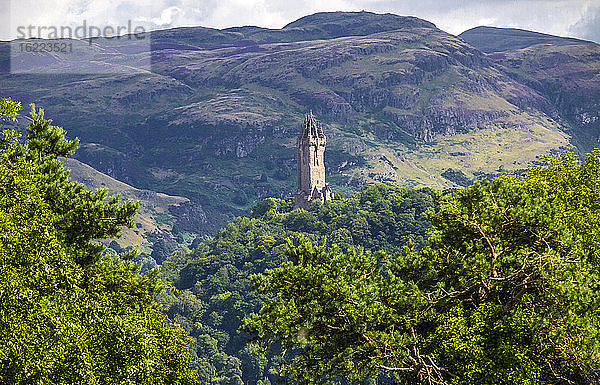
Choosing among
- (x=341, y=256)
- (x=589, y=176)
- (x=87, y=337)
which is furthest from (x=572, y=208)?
(x=87, y=337)

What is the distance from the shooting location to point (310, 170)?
514ft

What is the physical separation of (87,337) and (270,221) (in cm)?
12853

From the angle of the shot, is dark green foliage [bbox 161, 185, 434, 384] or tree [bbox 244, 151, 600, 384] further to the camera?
dark green foliage [bbox 161, 185, 434, 384]

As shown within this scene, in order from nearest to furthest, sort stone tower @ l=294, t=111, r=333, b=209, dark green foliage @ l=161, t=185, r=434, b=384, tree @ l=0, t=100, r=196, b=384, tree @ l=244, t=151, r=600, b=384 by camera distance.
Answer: tree @ l=0, t=100, r=196, b=384
tree @ l=244, t=151, r=600, b=384
dark green foliage @ l=161, t=185, r=434, b=384
stone tower @ l=294, t=111, r=333, b=209

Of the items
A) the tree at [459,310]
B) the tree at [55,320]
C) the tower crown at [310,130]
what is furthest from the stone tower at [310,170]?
the tree at [55,320]

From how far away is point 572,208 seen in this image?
1268 inches

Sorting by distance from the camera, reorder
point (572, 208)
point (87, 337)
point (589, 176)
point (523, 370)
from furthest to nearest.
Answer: point (589, 176), point (572, 208), point (523, 370), point (87, 337)

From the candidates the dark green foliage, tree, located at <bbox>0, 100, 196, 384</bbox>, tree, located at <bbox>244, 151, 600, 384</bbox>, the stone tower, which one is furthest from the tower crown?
tree, located at <bbox>244, 151, 600, 384</bbox>

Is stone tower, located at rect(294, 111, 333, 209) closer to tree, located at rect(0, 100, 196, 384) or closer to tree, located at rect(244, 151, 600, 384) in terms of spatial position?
tree, located at rect(244, 151, 600, 384)

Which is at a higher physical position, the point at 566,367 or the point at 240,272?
the point at 566,367

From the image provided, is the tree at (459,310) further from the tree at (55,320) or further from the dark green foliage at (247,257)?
the dark green foliage at (247,257)

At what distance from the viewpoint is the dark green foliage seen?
105m

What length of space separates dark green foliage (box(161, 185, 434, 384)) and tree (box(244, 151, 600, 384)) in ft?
246

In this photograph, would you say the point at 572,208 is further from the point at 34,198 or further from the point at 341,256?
the point at 34,198
